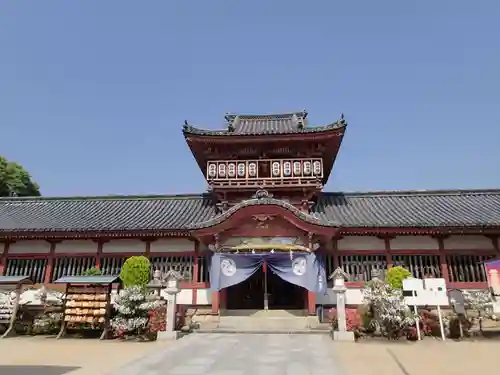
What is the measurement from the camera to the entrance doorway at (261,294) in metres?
20.8

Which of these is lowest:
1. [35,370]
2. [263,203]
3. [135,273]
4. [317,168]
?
[35,370]

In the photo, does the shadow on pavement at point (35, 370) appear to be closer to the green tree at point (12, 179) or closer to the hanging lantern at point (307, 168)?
the hanging lantern at point (307, 168)

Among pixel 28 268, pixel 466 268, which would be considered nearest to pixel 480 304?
pixel 466 268

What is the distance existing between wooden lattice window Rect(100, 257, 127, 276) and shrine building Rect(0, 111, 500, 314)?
0.06 meters

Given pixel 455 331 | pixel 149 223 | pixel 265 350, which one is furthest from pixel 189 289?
pixel 455 331

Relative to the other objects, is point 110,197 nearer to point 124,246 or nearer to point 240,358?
point 124,246

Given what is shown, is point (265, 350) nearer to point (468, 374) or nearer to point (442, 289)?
point (468, 374)

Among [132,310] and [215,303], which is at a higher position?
[215,303]

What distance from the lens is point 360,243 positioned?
19359 millimetres

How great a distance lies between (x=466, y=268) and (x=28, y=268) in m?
24.0

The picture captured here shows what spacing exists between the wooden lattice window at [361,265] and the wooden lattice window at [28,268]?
16.8 metres

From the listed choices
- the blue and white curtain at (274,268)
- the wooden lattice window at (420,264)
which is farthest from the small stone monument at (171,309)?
the wooden lattice window at (420,264)

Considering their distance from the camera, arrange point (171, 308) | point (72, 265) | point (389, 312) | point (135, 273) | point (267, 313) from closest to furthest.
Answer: point (389, 312), point (171, 308), point (135, 273), point (267, 313), point (72, 265)

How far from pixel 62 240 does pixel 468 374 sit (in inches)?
789
